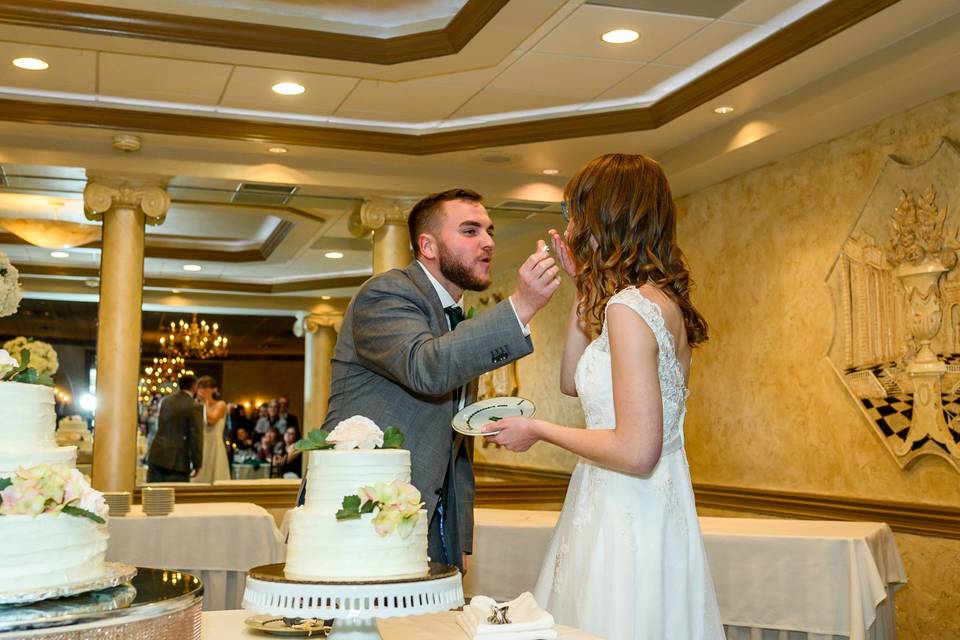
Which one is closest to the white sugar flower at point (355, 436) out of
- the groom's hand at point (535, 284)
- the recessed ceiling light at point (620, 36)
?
the groom's hand at point (535, 284)

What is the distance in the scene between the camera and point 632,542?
2447mm

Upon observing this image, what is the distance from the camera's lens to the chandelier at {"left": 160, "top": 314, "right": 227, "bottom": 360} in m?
7.57

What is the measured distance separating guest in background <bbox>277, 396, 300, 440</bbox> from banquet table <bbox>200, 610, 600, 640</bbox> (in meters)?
5.72

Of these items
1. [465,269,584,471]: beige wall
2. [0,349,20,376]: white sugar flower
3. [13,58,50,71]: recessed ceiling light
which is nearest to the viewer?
[0,349,20,376]: white sugar flower

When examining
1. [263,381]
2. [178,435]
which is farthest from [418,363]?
[263,381]

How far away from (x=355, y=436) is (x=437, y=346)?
643mm

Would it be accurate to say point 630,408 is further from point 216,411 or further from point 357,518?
point 216,411

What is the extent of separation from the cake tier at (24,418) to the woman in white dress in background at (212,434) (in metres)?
5.86

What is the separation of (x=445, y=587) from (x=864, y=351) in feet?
16.1

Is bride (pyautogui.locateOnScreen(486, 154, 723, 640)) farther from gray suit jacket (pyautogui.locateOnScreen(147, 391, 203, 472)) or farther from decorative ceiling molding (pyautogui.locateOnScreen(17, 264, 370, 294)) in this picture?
decorative ceiling molding (pyautogui.locateOnScreen(17, 264, 370, 294))

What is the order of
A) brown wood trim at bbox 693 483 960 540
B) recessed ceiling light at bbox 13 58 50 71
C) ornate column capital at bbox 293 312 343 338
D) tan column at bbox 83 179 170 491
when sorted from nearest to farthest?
1. brown wood trim at bbox 693 483 960 540
2. recessed ceiling light at bbox 13 58 50 71
3. tan column at bbox 83 179 170 491
4. ornate column capital at bbox 293 312 343 338

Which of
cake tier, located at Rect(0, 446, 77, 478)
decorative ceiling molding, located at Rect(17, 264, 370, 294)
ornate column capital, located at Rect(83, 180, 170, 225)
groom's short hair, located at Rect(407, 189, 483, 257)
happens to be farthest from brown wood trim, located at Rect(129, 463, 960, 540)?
cake tier, located at Rect(0, 446, 77, 478)

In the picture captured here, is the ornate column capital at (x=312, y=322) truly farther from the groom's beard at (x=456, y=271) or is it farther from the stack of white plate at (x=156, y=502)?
the groom's beard at (x=456, y=271)

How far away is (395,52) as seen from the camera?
560 centimetres
